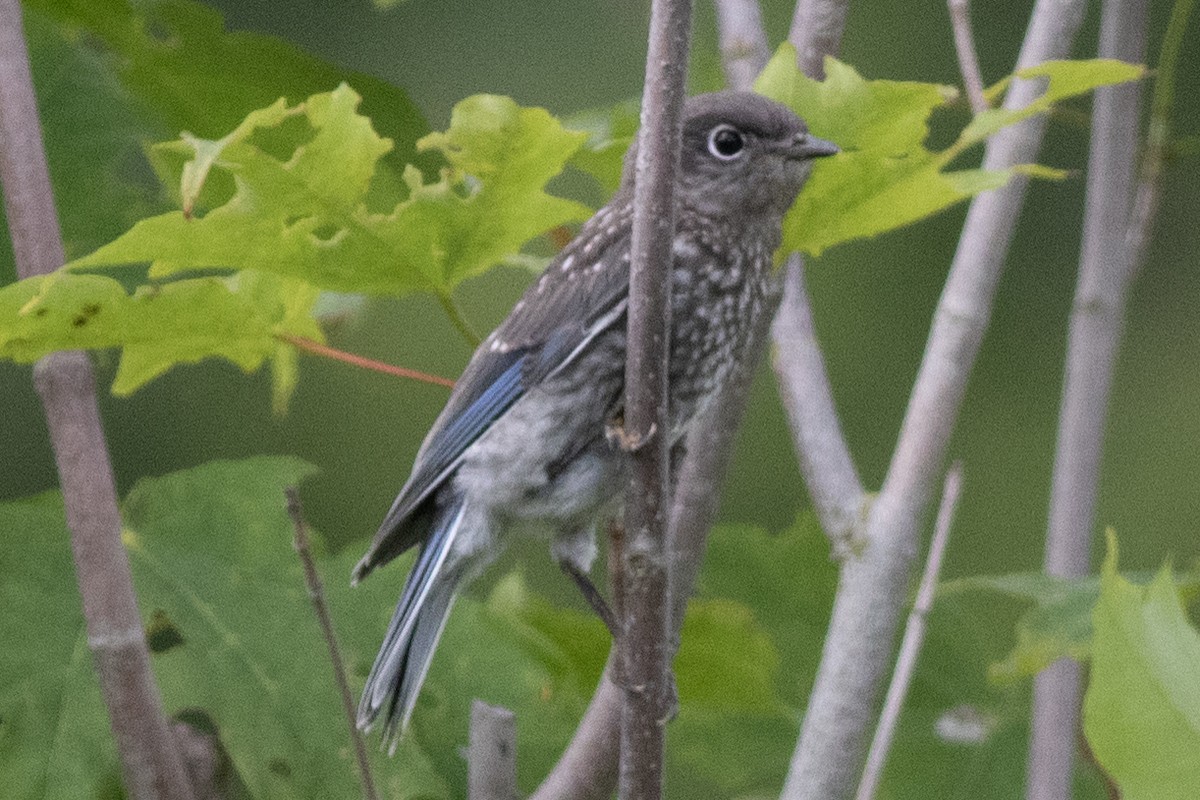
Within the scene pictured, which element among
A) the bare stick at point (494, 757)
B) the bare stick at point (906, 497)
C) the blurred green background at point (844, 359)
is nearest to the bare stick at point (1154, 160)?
the bare stick at point (906, 497)

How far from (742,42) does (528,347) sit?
0.42 metres

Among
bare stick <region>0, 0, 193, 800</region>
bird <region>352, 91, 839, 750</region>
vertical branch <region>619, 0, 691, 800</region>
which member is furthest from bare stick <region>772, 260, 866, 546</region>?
bare stick <region>0, 0, 193, 800</region>

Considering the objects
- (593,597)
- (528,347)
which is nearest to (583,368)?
(528,347)

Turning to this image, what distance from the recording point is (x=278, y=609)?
1.65m

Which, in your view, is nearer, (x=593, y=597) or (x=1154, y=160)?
(x=593, y=597)

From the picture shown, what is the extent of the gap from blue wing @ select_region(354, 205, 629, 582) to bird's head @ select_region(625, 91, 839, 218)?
0.09 meters

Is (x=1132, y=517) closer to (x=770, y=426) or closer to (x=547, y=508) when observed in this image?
(x=770, y=426)

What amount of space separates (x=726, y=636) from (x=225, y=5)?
2.33 meters

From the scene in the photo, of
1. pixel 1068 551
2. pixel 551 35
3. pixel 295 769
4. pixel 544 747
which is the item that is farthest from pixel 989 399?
pixel 295 769

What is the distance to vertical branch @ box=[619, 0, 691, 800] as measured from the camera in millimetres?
1238

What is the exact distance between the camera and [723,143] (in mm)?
1945

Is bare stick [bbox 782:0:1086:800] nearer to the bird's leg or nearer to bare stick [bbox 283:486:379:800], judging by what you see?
the bird's leg

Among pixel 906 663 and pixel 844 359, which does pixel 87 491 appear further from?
pixel 844 359

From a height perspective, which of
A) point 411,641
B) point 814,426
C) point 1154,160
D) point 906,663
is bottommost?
point 906,663
